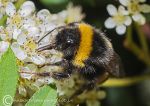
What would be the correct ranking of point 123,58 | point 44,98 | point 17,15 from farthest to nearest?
1. point 123,58
2. point 17,15
3. point 44,98

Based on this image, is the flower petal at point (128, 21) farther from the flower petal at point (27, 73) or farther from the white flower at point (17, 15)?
the flower petal at point (27, 73)

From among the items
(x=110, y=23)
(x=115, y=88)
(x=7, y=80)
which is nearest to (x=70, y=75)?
(x=7, y=80)

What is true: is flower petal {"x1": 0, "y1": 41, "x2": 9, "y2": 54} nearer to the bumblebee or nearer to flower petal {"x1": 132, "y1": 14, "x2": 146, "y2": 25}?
the bumblebee

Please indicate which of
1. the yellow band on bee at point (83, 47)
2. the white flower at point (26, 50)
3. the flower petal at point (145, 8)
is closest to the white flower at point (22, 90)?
the white flower at point (26, 50)

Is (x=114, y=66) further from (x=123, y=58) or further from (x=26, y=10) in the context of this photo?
(x=123, y=58)

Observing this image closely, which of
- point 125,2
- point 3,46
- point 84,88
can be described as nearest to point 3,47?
point 3,46

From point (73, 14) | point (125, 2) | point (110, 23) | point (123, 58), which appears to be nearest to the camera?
point (125, 2)

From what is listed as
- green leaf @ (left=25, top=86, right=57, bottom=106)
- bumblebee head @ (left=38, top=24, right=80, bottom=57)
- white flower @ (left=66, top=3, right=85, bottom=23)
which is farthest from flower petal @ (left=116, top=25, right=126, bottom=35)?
green leaf @ (left=25, top=86, right=57, bottom=106)
